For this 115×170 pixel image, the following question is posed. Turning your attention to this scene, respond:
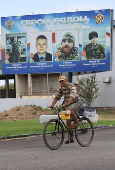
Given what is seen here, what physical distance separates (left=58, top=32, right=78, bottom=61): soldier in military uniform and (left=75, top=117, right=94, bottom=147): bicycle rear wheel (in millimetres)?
18153

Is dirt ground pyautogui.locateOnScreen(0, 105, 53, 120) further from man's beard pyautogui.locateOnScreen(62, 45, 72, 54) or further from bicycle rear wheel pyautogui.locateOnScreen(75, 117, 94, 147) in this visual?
bicycle rear wheel pyautogui.locateOnScreen(75, 117, 94, 147)

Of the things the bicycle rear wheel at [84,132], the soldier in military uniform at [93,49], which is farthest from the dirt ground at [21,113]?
the bicycle rear wheel at [84,132]

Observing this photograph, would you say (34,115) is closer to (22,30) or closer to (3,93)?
(22,30)

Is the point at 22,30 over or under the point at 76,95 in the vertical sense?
over

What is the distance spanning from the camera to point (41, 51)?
2808cm

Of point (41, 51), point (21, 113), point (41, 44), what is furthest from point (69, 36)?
point (21, 113)

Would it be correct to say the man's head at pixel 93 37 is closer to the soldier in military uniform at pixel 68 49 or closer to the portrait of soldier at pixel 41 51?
the soldier in military uniform at pixel 68 49

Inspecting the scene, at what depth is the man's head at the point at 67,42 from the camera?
2714 centimetres

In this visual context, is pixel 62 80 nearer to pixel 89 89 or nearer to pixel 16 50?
pixel 16 50

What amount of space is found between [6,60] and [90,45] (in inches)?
286

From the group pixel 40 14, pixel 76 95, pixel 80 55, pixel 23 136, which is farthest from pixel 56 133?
pixel 40 14

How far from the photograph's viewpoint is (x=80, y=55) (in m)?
A: 26.9

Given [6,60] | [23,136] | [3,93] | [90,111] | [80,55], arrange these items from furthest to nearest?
[3,93], [6,60], [80,55], [90,111], [23,136]

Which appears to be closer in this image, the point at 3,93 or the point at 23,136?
the point at 23,136
